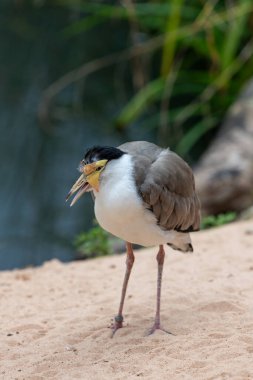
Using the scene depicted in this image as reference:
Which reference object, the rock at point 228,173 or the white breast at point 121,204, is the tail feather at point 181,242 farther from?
the rock at point 228,173

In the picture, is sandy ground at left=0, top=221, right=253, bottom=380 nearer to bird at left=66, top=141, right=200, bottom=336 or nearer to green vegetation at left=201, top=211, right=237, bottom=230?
bird at left=66, top=141, right=200, bottom=336

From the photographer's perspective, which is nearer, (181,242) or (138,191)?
(138,191)

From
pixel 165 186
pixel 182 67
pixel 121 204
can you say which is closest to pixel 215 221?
pixel 165 186

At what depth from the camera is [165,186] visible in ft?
15.0

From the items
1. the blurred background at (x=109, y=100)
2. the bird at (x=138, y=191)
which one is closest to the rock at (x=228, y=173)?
the blurred background at (x=109, y=100)

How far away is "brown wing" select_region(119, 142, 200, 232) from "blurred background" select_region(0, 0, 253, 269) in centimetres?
303

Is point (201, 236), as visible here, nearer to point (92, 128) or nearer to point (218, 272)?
point (218, 272)

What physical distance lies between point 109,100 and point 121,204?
311 inches

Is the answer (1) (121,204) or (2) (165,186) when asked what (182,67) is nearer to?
(2) (165,186)

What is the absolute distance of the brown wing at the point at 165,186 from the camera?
4367 mm

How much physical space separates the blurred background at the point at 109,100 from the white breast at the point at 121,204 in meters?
3.62

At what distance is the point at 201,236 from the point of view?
274 inches

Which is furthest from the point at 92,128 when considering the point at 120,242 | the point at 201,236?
the point at 201,236

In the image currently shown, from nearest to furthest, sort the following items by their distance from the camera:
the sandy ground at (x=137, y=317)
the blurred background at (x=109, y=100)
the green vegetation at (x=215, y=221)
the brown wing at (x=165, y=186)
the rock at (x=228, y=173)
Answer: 1. the sandy ground at (x=137, y=317)
2. the brown wing at (x=165, y=186)
3. the green vegetation at (x=215, y=221)
4. the rock at (x=228, y=173)
5. the blurred background at (x=109, y=100)
